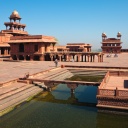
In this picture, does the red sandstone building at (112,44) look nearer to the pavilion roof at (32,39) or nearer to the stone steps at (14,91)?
the pavilion roof at (32,39)

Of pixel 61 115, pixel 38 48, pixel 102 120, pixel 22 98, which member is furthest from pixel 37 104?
pixel 38 48

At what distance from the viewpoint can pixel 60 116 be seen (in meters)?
11.1

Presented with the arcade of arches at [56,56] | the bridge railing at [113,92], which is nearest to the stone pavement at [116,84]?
the bridge railing at [113,92]

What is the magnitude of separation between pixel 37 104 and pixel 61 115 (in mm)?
2592

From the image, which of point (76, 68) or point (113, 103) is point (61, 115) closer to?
point (113, 103)

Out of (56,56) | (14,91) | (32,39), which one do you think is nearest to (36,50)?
(32,39)

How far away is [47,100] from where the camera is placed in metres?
14.3

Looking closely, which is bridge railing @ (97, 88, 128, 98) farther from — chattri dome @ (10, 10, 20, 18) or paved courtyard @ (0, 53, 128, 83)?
chattri dome @ (10, 10, 20, 18)

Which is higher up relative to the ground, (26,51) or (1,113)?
(26,51)

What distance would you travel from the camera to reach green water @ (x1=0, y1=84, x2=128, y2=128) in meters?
10.1

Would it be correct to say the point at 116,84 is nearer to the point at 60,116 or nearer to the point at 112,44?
the point at 60,116

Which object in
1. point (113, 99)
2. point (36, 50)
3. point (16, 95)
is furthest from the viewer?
point (36, 50)

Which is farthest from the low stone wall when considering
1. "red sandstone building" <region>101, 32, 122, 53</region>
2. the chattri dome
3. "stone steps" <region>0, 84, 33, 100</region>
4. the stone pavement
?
"red sandstone building" <region>101, 32, 122, 53</region>

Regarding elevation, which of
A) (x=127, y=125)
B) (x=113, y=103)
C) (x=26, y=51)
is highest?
(x=26, y=51)
